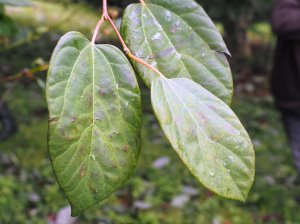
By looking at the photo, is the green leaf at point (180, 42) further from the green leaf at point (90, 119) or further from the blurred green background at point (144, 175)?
the blurred green background at point (144, 175)

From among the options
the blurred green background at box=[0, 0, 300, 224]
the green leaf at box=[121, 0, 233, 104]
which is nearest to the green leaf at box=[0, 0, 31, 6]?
the green leaf at box=[121, 0, 233, 104]

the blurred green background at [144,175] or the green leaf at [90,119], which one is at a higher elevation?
the green leaf at [90,119]

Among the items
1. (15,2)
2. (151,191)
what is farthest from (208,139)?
(151,191)

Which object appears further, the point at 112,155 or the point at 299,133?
the point at 299,133

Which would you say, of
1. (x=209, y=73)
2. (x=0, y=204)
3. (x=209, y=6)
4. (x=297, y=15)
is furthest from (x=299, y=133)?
(x=209, y=73)

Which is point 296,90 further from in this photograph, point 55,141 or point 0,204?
point 55,141

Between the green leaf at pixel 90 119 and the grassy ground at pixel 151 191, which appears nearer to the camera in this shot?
the green leaf at pixel 90 119

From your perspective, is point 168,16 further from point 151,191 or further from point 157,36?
point 151,191

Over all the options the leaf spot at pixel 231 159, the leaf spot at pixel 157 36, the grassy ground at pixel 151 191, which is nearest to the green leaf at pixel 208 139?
the leaf spot at pixel 231 159

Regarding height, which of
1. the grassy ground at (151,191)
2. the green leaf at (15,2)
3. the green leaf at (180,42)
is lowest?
the grassy ground at (151,191)
